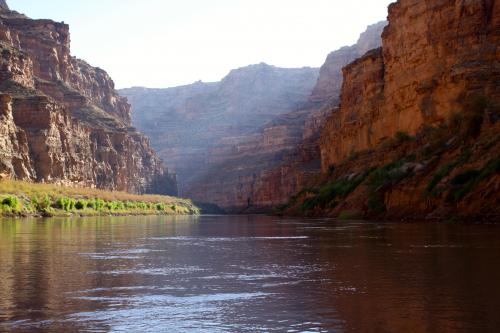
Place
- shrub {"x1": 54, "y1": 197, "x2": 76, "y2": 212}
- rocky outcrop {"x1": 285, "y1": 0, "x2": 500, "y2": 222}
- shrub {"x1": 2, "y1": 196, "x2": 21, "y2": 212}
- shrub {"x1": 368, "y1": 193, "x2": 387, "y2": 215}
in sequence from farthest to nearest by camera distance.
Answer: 1. shrub {"x1": 54, "y1": 197, "x2": 76, "y2": 212}
2. shrub {"x1": 2, "y1": 196, "x2": 21, "y2": 212}
3. shrub {"x1": 368, "y1": 193, "x2": 387, "y2": 215}
4. rocky outcrop {"x1": 285, "y1": 0, "x2": 500, "y2": 222}

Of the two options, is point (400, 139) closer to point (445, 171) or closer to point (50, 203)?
point (445, 171)

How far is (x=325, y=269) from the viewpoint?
31.7ft

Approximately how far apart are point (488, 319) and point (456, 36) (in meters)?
45.4

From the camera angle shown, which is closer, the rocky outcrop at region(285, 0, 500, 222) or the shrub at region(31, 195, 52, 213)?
the rocky outcrop at region(285, 0, 500, 222)

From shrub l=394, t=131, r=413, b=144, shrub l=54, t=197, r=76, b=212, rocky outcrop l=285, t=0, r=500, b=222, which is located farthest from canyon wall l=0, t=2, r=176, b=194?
shrub l=394, t=131, r=413, b=144

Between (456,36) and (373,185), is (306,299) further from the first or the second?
(456,36)

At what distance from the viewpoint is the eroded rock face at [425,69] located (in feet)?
144

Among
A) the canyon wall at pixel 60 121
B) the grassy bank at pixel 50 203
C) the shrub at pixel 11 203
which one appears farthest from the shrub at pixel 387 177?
the canyon wall at pixel 60 121

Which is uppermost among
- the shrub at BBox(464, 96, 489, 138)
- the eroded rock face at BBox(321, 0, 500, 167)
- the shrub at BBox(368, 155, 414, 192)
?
the eroded rock face at BBox(321, 0, 500, 167)

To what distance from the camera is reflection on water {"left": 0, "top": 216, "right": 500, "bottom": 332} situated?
5.70 meters

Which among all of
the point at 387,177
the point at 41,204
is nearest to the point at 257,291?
the point at 387,177

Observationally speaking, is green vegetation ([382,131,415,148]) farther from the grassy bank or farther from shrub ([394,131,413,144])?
the grassy bank

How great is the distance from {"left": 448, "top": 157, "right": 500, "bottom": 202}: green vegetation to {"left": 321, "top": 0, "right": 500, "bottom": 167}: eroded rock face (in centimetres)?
1024

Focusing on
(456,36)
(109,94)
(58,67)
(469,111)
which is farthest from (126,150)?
(469,111)
